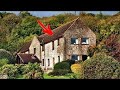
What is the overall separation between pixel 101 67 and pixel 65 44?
107 cm

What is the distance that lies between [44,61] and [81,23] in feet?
4.38

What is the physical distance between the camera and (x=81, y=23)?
1941 centimetres

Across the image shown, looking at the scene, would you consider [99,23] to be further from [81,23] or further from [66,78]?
[66,78]

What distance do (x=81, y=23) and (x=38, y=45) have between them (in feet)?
4.05

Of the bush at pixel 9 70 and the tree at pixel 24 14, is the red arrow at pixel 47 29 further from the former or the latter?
the bush at pixel 9 70

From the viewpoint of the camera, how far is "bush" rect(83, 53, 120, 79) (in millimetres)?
19156

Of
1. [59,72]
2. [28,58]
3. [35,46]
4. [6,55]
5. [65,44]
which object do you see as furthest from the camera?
[35,46]

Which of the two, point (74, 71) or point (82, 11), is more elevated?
point (82, 11)

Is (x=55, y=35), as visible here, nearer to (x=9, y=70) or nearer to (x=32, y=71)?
(x=32, y=71)

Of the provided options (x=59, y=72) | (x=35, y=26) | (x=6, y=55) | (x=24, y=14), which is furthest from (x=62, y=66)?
(x=24, y=14)

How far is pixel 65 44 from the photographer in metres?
19.4

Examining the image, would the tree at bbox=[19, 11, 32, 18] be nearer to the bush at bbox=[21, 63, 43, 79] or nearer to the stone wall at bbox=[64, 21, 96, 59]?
the stone wall at bbox=[64, 21, 96, 59]
